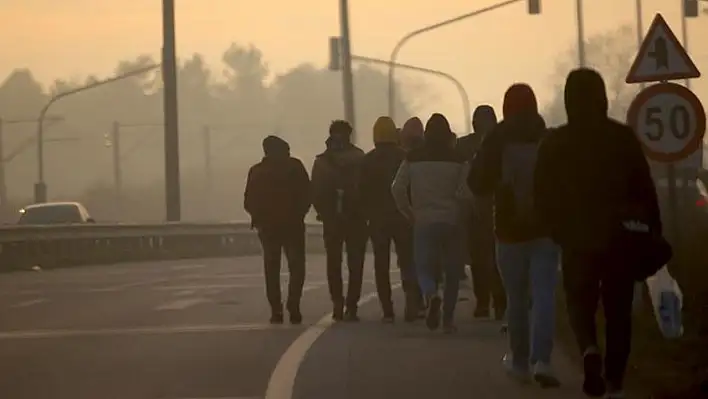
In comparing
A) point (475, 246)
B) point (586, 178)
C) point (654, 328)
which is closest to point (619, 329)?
point (586, 178)

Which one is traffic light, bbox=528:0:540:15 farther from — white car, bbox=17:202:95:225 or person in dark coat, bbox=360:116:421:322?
person in dark coat, bbox=360:116:421:322

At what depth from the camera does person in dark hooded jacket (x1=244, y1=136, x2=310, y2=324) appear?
17.9m

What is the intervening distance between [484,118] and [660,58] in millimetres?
2073

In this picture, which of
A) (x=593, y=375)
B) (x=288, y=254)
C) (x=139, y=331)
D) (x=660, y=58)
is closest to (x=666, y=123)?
(x=660, y=58)

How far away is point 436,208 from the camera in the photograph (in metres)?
15.5

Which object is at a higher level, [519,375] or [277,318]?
[277,318]

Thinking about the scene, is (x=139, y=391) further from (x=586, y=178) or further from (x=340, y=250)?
(x=340, y=250)

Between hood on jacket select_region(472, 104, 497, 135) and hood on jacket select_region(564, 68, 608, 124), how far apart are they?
573 centimetres

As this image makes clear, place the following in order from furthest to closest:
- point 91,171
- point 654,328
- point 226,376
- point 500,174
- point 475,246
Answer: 1. point 91,171
2. point 475,246
3. point 654,328
4. point 226,376
5. point 500,174

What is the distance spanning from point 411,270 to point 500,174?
613cm

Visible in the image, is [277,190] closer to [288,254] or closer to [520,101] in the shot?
[288,254]

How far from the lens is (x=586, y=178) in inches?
404

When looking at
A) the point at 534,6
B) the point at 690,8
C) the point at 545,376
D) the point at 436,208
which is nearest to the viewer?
the point at 545,376

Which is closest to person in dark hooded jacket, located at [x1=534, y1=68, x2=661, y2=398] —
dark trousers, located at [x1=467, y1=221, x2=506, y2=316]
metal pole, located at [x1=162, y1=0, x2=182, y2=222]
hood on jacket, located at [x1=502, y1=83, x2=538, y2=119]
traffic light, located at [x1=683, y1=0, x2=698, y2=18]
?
hood on jacket, located at [x1=502, y1=83, x2=538, y2=119]
